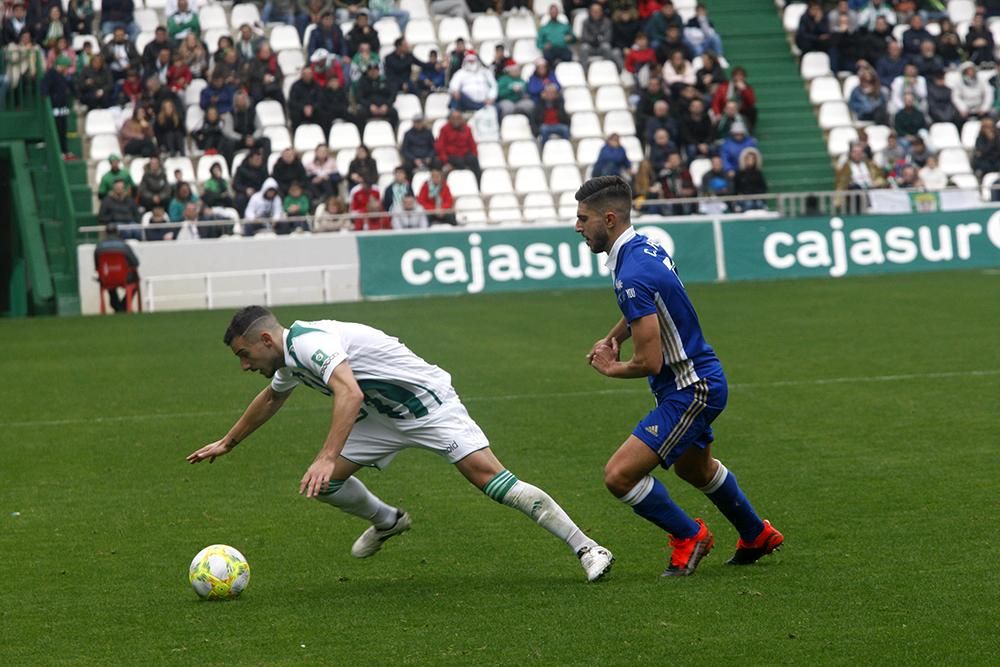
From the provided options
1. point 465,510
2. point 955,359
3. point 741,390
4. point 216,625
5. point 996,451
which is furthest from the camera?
point 955,359

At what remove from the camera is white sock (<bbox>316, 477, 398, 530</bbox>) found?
25.2 ft

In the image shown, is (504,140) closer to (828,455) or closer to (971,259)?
(971,259)

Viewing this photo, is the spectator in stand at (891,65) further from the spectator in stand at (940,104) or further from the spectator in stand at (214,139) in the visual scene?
the spectator in stand at (214,139)

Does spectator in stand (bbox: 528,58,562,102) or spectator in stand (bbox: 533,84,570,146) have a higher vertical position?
spectator in stand (bbox: 528,58,562,102)

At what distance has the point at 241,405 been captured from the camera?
14.4 m

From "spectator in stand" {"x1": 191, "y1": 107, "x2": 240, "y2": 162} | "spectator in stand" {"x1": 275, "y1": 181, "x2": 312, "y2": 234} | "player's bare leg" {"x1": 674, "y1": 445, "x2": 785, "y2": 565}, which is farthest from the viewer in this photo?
"spectator in stand" {"x1": 191, "y1": 107, "x2": 240, "y2": 162}

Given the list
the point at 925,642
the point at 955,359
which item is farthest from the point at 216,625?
the point at 955,359

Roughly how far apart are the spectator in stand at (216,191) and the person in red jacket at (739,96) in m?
9.34

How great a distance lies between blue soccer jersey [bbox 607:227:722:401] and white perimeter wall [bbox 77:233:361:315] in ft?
61.0

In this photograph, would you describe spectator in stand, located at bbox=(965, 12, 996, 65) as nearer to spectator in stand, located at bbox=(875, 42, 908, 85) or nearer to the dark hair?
spectator in stand, located at bbox=(875, 42, 908, 85)

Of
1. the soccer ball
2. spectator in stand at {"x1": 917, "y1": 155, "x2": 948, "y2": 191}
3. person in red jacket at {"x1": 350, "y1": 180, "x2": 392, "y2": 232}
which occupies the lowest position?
spectator in stand at {"x1": 917, "y1": 155, "x2": 948, "y2": 191}

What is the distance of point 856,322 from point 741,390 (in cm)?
566

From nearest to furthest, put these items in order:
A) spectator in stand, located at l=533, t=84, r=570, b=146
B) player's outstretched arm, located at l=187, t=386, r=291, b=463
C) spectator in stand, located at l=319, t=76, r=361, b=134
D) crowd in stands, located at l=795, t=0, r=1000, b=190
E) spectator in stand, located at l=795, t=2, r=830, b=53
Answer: player's outstretched arm, located at l=187, t=386, r=291, b=463
spectator in stand, located at l=319, t=76, r=361, b=134
crowd in stands, located at l=795, t=0, r=1000, b=190
spectator in stand, located at l=533, t=84, r=570, b=146
spectator in stand, located at l=795, t=2, r=830, b=53

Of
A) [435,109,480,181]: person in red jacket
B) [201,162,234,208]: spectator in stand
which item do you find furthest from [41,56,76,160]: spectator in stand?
[435,109,480,181]: person in red jacket
